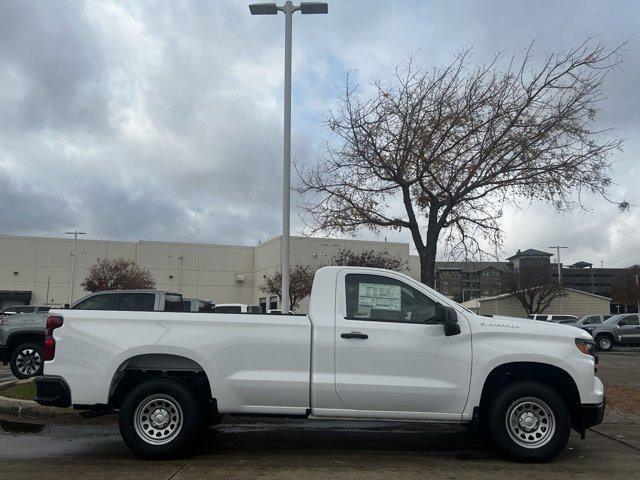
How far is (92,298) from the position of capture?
12070mm

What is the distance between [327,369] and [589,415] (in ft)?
9.12

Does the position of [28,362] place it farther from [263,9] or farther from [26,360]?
[263,9]

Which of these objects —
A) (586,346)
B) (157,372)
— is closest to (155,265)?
(157,372)

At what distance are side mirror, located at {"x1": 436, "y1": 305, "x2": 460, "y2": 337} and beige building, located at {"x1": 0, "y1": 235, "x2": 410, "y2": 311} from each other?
47606 millimetres

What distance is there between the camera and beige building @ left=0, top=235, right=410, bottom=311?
2259 inches

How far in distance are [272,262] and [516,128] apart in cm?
4489

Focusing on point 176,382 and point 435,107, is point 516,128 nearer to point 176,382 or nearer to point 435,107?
point 435,107

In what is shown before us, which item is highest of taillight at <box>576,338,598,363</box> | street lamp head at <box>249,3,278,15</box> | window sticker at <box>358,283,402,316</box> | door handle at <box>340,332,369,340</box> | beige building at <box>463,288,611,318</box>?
street lamp head at <box>249,3,278,15</box>

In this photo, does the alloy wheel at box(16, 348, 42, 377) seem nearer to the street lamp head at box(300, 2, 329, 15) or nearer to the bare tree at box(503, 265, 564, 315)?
the street lamp head at box(300, 2, 329, 15)

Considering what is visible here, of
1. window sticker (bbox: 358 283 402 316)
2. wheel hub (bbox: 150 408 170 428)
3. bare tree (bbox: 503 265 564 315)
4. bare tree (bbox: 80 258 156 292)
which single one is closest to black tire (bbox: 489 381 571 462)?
window sticker (bbox: 358 283 402 316)

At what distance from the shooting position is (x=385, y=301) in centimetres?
667

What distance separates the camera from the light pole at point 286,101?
A: 11906mm

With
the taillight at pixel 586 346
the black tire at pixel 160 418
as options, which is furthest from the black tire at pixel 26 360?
the taillight at pixel 586 346

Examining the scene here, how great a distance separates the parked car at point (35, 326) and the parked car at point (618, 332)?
22167mm
